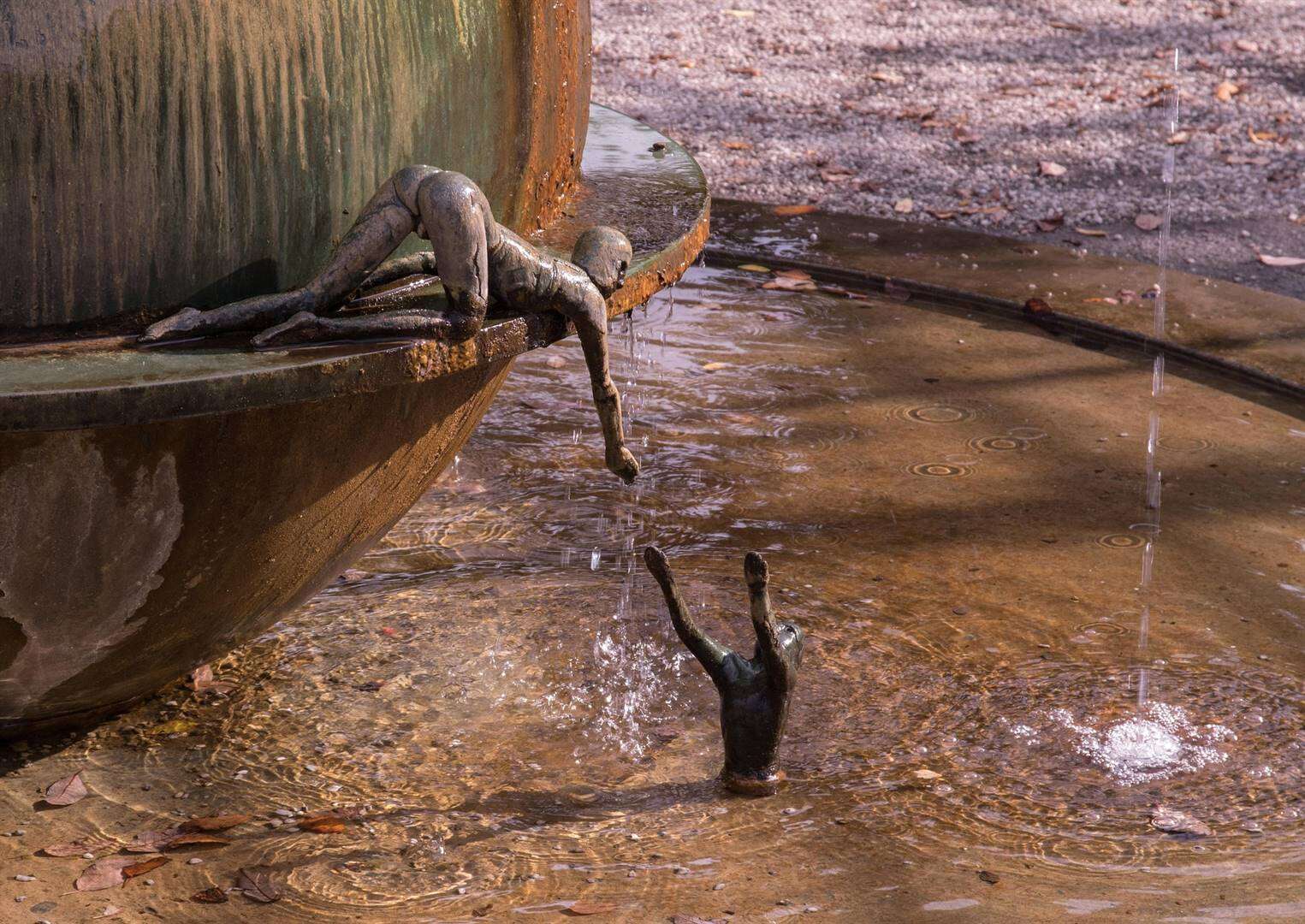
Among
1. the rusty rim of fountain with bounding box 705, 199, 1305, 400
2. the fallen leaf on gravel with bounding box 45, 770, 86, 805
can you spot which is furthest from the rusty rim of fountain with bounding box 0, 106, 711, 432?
the rusty rim of fountain with bounding box 705, 199, 1305, 400

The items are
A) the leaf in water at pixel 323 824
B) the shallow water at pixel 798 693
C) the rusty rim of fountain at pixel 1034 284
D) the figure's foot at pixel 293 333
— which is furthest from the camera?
the rusty rim of fountain at pixel 1034 284

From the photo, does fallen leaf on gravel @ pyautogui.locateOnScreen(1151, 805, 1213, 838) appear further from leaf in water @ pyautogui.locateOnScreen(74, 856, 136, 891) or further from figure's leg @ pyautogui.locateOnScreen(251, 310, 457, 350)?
leaf in water @ pyautogui.locateOnScreen(74, 856, 136, 891)

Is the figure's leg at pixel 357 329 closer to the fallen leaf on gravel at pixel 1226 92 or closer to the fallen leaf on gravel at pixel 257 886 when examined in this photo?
the fallen leaf on gravel at pixel 257 886

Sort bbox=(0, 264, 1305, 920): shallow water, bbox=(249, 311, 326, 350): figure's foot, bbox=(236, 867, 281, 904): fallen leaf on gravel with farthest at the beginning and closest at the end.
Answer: bbox=(0, 264, 1305, 920): shallow water, bbox=(236, 867, 281, 904): fallen leaf on gravel, bbox=(249, 311, 326, 350): figure's foot

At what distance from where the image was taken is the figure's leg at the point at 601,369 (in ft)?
10.1

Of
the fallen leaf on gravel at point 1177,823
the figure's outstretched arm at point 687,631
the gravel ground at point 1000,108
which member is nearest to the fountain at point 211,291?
the figure's outstretched arm at point 687,631

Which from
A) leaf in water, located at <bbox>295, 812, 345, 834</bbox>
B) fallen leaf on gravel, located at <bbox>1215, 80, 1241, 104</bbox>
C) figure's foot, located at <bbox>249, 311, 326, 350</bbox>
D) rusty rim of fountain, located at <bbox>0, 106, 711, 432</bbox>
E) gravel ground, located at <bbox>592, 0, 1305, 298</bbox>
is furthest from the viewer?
fallen leaf on gravel, located at <bbox>1215, 80, 1241, 104</bbox>

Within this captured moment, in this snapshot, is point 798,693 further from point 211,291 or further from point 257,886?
point 211,291

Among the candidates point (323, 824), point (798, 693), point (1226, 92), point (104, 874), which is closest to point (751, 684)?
point (798, 693)

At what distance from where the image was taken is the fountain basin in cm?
262

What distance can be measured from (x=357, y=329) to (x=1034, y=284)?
16.7 feet

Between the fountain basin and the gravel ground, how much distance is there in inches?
213

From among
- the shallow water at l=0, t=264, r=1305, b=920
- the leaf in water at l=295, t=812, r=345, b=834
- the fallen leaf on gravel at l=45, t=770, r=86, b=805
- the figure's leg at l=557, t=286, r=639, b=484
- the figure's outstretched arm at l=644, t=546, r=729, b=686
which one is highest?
the figure's leg at l=557, t=286, r=639, b=484

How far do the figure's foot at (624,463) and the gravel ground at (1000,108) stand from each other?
511cm
